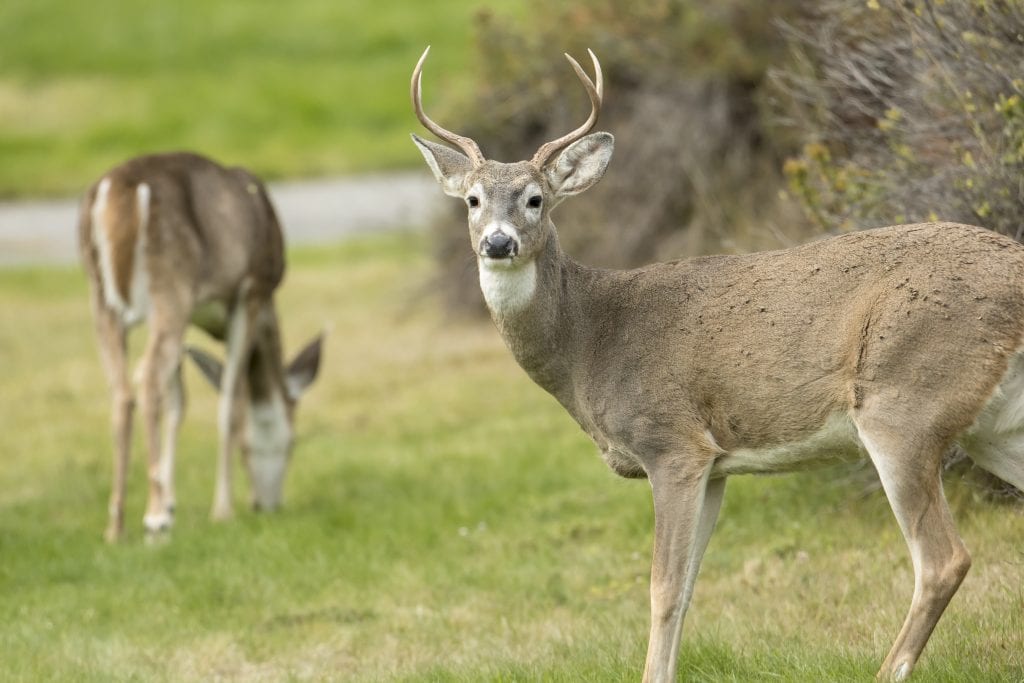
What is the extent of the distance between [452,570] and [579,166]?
114 inches

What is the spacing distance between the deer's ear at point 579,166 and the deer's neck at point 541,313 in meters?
0.22

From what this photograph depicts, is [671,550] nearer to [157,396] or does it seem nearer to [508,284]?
[508,284]

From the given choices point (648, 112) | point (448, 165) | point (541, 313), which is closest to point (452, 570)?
point (541, 313)

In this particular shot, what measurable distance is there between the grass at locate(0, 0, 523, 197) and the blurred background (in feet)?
47.1

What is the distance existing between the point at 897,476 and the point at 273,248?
6.34m

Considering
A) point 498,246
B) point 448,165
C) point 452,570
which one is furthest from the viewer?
point 452,570

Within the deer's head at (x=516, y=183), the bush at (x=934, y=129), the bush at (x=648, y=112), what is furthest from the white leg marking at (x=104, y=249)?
the bush at (x=648, y=112)

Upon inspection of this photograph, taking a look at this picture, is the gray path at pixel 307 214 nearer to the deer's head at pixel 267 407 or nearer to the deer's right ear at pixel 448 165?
the deer's head at pixel 267 407

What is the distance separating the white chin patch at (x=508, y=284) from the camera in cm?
599

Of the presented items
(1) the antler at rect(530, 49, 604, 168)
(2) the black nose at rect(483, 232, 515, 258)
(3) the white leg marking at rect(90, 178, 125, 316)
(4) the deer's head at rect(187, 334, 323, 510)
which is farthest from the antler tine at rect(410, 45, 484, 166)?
(4) the deer's head at rect(187, 334, 323, 510)

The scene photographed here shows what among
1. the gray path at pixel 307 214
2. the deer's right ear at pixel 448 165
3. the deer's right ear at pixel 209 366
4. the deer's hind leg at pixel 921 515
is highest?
the deer's right ear at pixel 448 165

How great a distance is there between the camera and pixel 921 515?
5383 millimetres

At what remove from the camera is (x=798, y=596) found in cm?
715

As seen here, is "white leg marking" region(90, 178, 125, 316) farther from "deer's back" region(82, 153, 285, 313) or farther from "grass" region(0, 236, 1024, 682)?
"grass" region(0, 236, 1024, 682)
